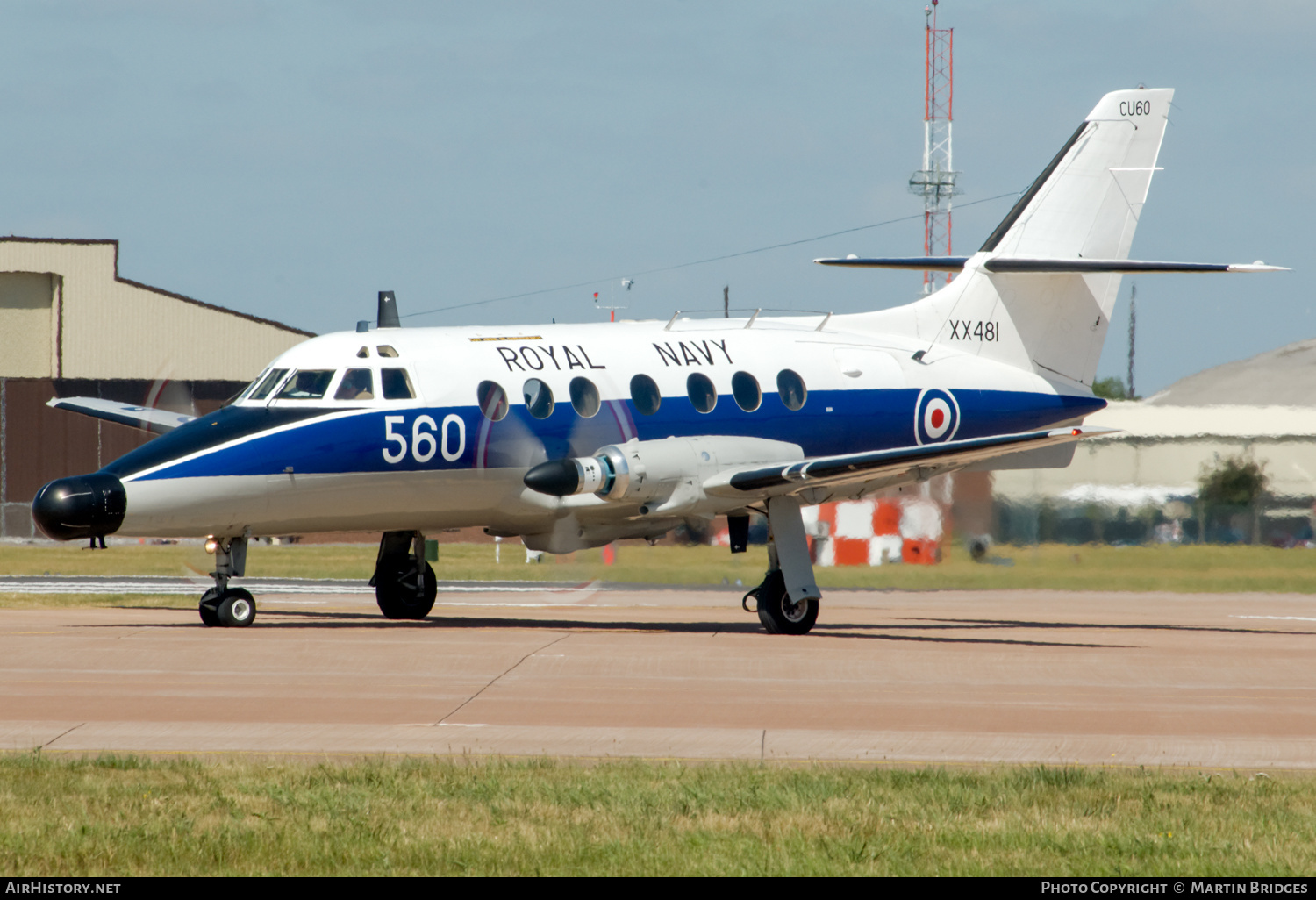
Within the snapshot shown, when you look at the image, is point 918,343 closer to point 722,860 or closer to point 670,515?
point 670,515

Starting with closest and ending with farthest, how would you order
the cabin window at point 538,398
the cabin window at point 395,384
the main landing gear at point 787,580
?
the cabin window at point 395,384
the cabin window at point 538,398
the main landing gear at point 787,580

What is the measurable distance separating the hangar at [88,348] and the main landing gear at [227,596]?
44.7 metres

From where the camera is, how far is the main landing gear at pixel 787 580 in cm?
2152

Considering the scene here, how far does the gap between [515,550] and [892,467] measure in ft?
99.9

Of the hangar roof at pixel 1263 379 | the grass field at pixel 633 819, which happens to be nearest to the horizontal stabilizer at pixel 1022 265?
the grass field at pixel 633 819

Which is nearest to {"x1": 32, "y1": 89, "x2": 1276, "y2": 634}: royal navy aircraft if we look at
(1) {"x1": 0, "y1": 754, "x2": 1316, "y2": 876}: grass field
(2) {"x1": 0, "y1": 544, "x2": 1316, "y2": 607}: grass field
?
(2) {"x1": 0, "y1": 544, "x2": 1316, "y2": 607}: grass field

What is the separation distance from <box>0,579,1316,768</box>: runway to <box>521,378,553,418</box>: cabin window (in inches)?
114

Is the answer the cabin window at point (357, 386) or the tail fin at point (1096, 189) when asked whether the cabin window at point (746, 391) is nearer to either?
the cabin window at point (357, 386)

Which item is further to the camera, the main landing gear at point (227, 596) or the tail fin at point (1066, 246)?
the tail fin at point (1066, 246)

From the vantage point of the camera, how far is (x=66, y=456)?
63.6m

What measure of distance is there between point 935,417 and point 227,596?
10.5 meters

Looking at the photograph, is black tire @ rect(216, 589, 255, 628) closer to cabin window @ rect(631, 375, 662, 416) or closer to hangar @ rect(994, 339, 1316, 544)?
cabin window @ rect(631, 375, 662, 416)

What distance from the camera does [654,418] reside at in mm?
21766

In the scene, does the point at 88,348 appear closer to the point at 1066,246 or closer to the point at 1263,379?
the point at 1263,379
